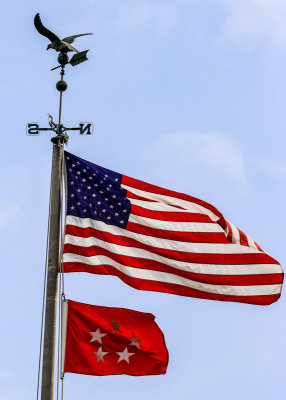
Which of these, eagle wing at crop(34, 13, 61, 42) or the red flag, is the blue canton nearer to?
the red flag

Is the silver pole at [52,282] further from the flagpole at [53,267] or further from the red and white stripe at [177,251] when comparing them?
the red and white stripe at [177,251]

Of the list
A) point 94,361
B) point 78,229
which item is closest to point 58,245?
point 78,229

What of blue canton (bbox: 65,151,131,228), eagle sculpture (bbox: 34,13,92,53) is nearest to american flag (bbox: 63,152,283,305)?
blue canton (bbox: 65,151,131,228)

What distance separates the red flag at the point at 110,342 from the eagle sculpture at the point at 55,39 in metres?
5.50

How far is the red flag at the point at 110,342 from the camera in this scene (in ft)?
56.2

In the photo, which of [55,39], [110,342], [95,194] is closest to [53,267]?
[110,342]

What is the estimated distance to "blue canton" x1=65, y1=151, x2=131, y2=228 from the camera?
18266 millimetres

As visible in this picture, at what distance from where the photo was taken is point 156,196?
1930 cm

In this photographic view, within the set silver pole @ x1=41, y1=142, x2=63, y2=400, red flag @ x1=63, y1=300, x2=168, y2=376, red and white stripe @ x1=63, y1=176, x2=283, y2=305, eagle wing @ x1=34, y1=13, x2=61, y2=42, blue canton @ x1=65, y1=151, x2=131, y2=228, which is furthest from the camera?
eagle wing @ x1=34, y1=13, x2=61, y2=42

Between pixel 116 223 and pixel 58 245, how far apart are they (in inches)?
71.6

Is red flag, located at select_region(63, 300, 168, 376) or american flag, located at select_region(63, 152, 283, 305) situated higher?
american flag, located at select_region(63, 152, 283, 305)

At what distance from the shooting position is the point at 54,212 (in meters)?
17.3

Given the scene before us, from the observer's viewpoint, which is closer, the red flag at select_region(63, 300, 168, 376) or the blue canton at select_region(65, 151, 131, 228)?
the red flag at select_region(63, 300, 168, 376)

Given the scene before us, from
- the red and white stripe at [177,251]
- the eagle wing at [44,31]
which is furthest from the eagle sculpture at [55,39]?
the red and white stripe at [177,251]
